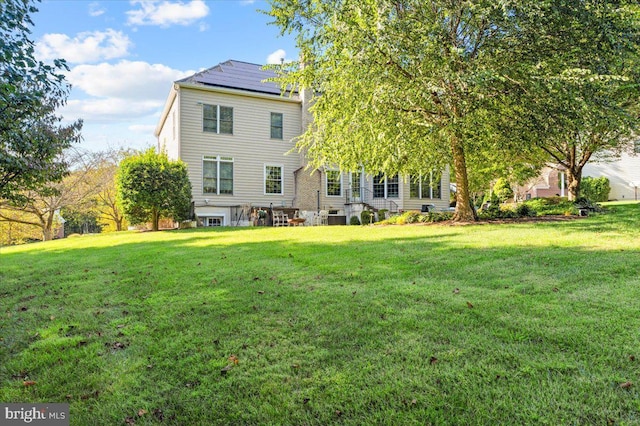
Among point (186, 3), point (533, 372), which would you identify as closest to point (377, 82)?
point (186, 3)

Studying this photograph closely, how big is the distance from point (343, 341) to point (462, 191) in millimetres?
9188

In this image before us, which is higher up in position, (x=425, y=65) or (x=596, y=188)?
(x=425, y=65)

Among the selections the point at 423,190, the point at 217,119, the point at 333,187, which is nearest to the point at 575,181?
the point at 423,190

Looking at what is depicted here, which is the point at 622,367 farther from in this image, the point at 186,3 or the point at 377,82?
the point at 186,3

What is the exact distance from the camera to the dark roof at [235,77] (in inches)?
701

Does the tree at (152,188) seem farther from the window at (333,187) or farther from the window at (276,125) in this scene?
the window at (333,187)

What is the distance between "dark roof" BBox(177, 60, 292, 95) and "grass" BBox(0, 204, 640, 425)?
13372mm

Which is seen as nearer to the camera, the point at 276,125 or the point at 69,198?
the point at 276,125

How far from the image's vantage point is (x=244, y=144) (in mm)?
18391

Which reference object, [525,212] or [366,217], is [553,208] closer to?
[525,212]

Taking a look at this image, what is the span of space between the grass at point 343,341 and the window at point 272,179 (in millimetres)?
12505

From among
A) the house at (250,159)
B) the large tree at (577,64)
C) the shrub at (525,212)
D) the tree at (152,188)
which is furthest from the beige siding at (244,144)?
the large tree at (577,64)

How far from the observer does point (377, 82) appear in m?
9.20

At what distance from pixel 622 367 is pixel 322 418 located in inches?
82.9
